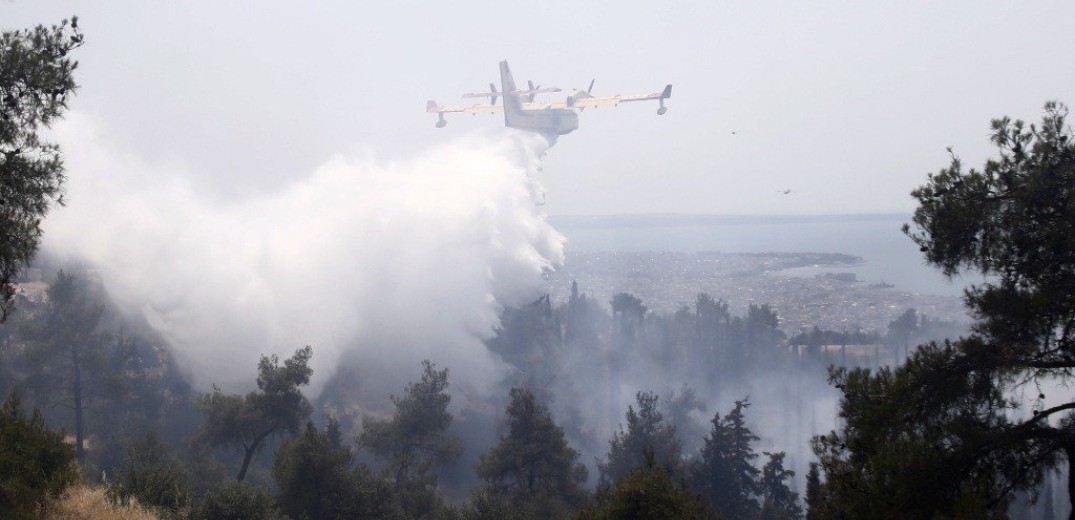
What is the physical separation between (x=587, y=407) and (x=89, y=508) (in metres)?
58.4

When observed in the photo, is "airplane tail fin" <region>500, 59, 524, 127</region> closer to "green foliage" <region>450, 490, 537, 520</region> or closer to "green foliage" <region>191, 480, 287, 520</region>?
"green foliage" <region>450, 490, 537, 520</region>

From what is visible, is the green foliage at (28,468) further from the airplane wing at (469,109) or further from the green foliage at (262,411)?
the airplane wing at (469,109)

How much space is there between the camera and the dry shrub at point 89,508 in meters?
15.2

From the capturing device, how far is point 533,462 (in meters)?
36.1

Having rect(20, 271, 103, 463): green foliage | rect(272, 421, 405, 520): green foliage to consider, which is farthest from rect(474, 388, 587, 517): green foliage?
rect(20, 271, 103, 463): green foliage

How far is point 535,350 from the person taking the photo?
248 feet

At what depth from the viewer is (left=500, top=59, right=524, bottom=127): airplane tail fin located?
77875 millimetres

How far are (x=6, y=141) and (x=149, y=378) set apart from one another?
47.4m

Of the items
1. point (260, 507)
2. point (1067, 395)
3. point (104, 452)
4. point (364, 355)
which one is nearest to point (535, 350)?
point (364, 355)

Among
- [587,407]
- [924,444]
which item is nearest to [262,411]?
[924,444]

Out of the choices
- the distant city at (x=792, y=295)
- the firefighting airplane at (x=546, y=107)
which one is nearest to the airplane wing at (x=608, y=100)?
the firefighting airplane at (x=546, y=107)

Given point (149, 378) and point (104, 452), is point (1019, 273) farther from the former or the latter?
point (149, 378)

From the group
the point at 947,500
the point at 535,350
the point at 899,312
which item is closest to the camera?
the point at 947,500

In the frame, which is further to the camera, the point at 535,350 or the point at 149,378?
the point at 535,350
